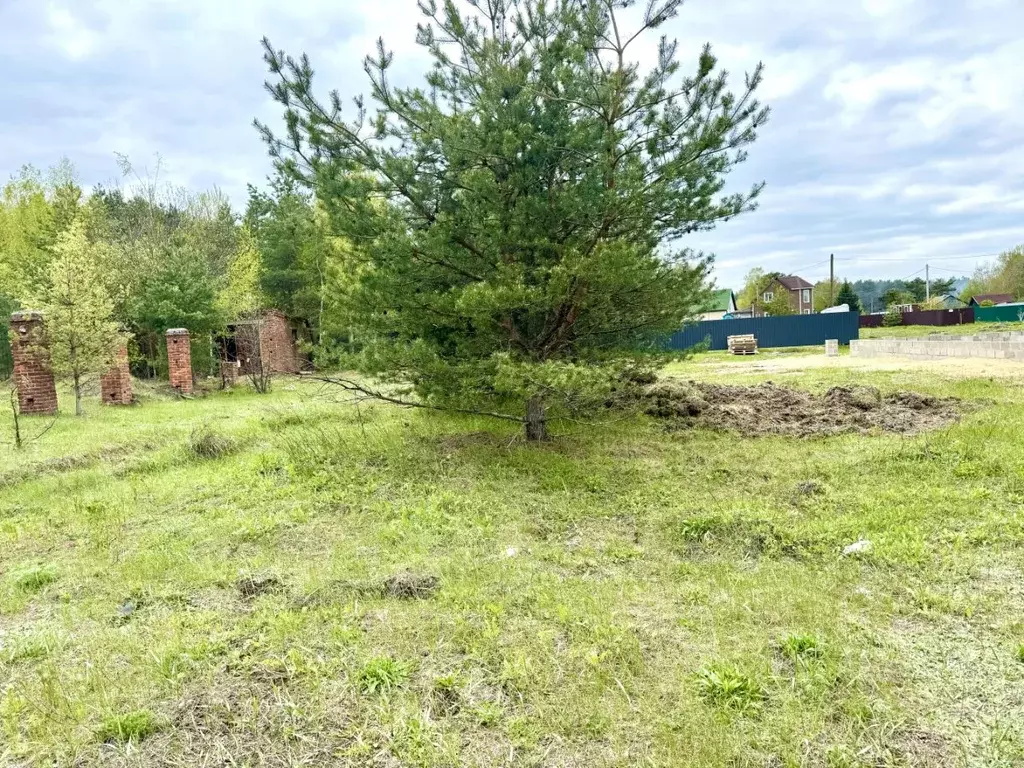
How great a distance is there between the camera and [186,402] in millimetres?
13492

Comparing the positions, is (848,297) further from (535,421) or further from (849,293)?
(535,421)

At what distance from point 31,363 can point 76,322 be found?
952 millimetres

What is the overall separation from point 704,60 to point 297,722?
Answer: 5680 millimetres

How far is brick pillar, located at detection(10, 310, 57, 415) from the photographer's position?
33.4ft

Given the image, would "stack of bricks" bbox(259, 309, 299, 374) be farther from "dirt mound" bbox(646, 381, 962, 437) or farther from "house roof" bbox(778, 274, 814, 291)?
"house roof" bbox(778, 274, 814, 291)

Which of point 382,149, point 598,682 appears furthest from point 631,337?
point 598,682

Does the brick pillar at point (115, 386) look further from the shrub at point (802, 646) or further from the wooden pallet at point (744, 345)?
the wooden pallet at point (744, 345)

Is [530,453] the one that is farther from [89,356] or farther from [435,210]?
[89,356]

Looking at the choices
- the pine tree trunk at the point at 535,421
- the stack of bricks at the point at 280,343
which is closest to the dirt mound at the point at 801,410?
the pine tree trunk at the point at 535,421

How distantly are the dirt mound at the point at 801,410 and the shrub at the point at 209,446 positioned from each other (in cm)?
534

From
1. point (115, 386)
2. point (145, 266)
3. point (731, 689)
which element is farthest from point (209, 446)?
point (145, 266)

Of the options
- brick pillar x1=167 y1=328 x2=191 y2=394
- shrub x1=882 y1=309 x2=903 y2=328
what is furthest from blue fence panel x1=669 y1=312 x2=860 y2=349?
brick pillar x1=167 y1=328 x2=191 y2=394

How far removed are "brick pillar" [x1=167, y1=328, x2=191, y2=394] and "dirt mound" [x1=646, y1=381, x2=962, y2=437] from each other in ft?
36.8

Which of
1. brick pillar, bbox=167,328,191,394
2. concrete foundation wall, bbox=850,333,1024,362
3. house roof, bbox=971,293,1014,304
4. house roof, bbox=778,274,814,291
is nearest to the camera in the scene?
concrete foundation wall, bbox=850,333,1024,362
